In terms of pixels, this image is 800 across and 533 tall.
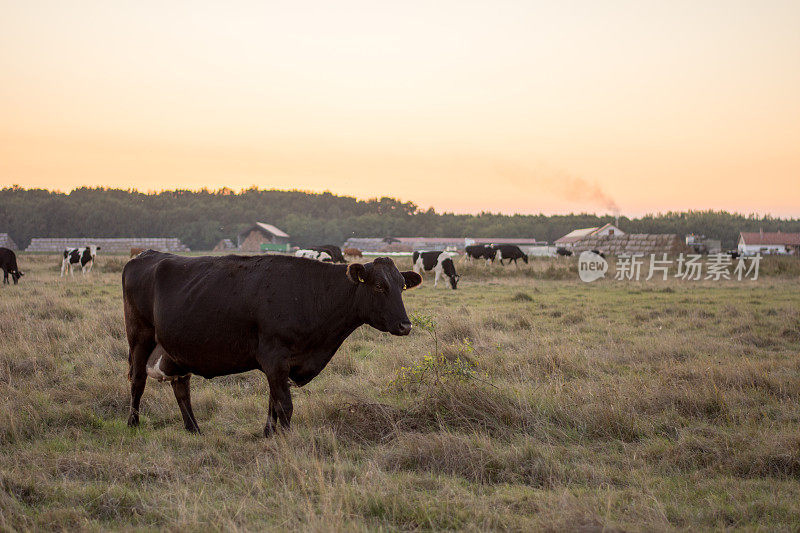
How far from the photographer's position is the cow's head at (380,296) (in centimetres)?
589

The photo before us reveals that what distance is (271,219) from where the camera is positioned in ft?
454

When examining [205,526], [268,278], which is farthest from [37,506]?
[268,278]

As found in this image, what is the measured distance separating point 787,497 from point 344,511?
10.3ft

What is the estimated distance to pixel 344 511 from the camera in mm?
4070

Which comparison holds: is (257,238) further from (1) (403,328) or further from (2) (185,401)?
(1) (403,328)

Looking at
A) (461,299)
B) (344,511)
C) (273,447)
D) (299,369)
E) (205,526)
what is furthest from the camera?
(461,299)

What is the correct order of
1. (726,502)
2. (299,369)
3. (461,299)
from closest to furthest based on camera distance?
(726,502)
(299,369)
(461,299)

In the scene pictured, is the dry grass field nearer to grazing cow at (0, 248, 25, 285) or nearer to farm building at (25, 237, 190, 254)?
grazing cow at (0, 248, 25, 285)

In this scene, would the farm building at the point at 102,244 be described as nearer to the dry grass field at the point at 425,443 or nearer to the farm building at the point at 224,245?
the farm building at the point at 224,245

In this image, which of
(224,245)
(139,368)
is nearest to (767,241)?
(224,245)

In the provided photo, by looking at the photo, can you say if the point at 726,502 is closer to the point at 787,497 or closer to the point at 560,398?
the point at 787,497

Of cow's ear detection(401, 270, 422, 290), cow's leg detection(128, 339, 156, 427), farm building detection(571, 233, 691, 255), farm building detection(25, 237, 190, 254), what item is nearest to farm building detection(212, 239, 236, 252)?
farm building detection(25, 237, 190, 254)

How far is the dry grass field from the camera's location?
411 cm

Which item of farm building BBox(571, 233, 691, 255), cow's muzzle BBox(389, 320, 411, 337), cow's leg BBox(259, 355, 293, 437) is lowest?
cow's leg BBox(259, 355, 293, 437)
